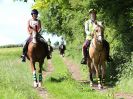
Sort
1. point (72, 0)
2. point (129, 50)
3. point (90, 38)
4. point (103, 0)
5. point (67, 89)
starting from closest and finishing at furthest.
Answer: point (67, 89)
point (90, 38)
point (129, 50)
point (103, 0)
point (72, 0)

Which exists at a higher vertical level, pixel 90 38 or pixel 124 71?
pixel 90 38

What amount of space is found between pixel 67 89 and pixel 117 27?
20.1 ft

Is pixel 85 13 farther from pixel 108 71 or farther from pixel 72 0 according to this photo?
pixel 108 71

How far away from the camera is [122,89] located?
18828 millimetres

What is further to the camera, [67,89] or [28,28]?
[28,28]

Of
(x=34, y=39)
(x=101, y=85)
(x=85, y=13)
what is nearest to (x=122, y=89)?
(x=101, y=85)

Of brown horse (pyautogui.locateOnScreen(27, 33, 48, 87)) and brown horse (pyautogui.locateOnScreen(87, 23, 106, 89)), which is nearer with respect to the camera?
brown horse (pyautogui.locateOnScreen(87, 23, 106, 89))

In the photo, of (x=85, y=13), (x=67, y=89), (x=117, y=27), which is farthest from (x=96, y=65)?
(x=85, y=13)

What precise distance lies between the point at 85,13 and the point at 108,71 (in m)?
5.14

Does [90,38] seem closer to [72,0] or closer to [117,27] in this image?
[117,27]

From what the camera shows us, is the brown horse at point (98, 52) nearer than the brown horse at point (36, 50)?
Yes

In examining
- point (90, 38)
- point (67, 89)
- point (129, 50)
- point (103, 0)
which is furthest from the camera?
point (103, 0)

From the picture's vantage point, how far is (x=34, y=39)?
19.9 meters

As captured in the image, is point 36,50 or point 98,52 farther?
point 36,50
